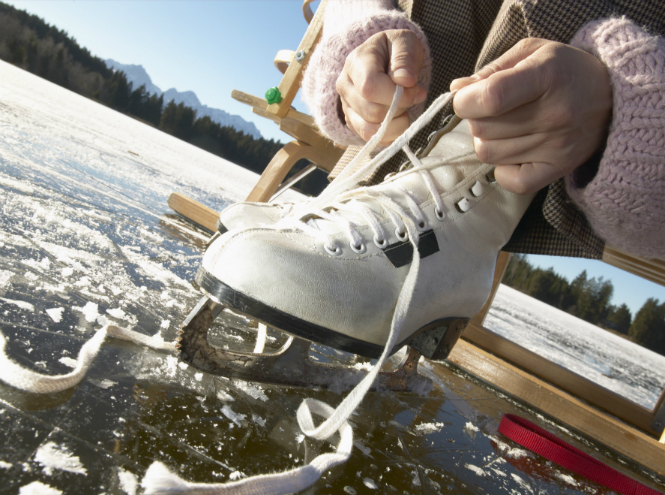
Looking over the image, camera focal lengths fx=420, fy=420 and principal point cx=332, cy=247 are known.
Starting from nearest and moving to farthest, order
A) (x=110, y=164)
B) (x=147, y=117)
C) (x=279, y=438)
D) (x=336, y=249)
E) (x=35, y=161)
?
(x=279, y=438) → (x=336, y=249) → (x=35, y=161) → (x=110, y=164) → (x=147, y=117)

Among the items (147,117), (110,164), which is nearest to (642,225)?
(110,164)

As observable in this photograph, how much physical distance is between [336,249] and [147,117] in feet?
97.6

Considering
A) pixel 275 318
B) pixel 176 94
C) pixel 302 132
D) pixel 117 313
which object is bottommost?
pixel 117 313

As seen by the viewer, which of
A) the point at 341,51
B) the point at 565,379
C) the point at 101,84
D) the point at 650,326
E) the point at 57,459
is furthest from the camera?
the point at 101,84

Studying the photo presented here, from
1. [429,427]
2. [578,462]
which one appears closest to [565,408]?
[578,462]

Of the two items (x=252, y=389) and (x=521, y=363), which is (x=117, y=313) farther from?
(x=521, y=363)

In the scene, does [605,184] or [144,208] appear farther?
[144,208]

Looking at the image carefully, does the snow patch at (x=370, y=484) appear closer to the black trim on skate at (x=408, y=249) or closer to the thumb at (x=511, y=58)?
the black trim on skate at (x=408, y=249)

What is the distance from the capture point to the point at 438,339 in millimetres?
703

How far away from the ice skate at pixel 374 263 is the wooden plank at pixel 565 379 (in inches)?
37.1

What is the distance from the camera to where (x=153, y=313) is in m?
0.69

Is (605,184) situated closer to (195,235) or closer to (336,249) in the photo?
(336,249)

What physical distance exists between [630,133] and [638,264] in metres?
0.89

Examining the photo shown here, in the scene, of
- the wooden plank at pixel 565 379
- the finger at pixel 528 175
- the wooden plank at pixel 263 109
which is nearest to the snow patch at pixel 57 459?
the finger at pixel 528 175
